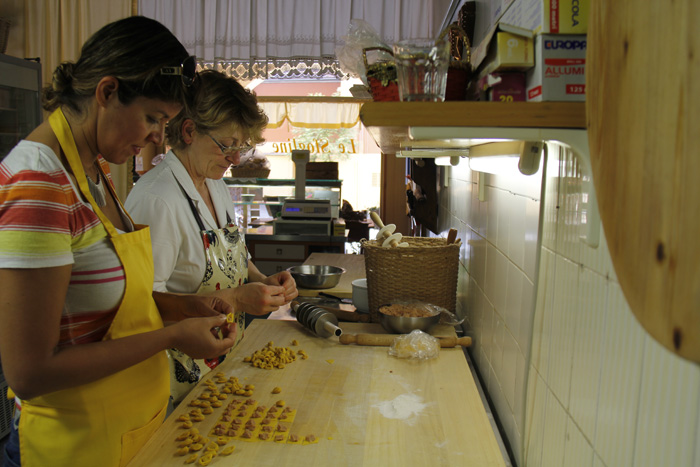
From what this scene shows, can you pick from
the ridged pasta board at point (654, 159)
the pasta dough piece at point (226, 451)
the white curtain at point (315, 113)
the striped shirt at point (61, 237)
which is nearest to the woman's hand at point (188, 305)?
the striped shirt at point (61, 237)

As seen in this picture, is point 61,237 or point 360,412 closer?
point 61,237

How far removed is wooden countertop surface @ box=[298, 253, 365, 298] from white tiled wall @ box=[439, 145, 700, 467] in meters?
0.90

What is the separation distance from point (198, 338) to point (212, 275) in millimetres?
667

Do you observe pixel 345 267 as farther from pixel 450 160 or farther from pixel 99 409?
pixel 99 409

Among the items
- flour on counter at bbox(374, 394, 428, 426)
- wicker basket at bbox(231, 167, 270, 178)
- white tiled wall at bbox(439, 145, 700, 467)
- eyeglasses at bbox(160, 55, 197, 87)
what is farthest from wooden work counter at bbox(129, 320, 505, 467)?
wicker basket at bbox(231, 167, 270, 178)

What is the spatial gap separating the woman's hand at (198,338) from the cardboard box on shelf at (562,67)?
823 millimetres

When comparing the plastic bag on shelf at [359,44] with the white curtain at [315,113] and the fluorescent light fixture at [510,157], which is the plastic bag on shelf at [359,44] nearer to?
the fluorescent light fixture at [510,157]

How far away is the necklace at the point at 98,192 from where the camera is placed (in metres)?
1.18

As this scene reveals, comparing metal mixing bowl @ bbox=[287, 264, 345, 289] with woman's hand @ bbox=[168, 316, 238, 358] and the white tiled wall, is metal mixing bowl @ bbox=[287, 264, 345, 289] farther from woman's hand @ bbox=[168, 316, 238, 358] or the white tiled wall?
woman's hand @ bbox=[168, 316, 238, 358]

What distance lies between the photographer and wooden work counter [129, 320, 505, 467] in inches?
42.7

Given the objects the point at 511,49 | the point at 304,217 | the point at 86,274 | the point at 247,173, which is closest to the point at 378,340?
the point at 86,274

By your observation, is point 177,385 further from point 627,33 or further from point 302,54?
point 302,54

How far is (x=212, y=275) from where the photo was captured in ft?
5.86

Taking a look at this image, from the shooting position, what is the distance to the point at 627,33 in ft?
1.10
